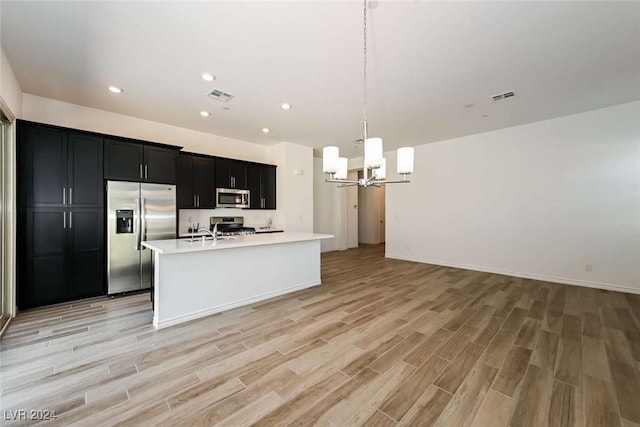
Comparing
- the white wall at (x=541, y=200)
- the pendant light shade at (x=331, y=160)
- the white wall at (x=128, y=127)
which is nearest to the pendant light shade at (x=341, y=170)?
the pendant light shade at (x=331, y=160)

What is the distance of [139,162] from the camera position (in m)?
4.01

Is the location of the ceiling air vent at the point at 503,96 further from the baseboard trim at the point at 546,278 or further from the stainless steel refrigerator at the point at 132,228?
the stainless steel refrigerator at the point at 132,228

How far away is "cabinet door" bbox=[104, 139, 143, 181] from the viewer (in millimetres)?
3766

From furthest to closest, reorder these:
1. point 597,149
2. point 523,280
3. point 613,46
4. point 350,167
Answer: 1. point 350,167
2. point 523,280
3. point 597,149
4. point 613,46

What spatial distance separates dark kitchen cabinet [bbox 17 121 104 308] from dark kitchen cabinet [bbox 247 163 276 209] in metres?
2.67

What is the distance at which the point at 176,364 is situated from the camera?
2.10 metres

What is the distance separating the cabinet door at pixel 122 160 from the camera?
12.4 ft

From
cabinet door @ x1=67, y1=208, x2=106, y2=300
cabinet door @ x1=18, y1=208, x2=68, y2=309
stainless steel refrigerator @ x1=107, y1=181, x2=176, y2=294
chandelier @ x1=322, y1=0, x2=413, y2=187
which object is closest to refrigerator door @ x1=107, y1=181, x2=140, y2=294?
stainless steel refrigerator @ x1=107, y1=181, x2=176, y2=294

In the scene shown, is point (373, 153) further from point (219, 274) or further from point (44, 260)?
point (44, 260)

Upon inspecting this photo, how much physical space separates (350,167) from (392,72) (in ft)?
15.8

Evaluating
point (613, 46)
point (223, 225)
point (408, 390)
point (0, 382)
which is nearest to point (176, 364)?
point (0, 382)

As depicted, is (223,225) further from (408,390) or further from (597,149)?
(597,149)

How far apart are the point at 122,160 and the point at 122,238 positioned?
3.98 ft

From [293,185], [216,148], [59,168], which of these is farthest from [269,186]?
[59,168]
